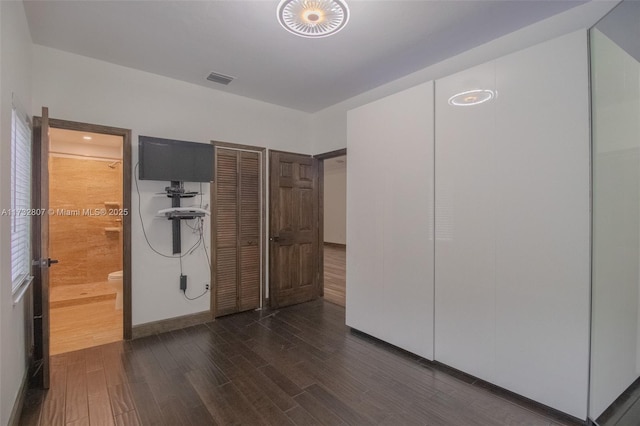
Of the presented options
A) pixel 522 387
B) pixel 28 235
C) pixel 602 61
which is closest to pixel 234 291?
pixel 28 235

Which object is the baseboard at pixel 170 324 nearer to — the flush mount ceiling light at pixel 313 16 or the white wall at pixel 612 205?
the flush mount ceiling light at pixel 313 16

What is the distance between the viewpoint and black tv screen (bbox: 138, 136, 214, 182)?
3107 millimetres

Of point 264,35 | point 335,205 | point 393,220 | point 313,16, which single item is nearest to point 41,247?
point 264,35

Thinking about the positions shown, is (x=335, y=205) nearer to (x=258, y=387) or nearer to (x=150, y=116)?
(x=150, y=116)

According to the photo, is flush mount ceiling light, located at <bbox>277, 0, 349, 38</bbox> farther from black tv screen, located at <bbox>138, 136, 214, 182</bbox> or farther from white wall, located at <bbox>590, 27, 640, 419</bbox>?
black tv screen, located at <bbox>138, 136, 214, 182</bbox>

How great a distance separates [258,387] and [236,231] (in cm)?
206

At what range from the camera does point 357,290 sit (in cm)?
339

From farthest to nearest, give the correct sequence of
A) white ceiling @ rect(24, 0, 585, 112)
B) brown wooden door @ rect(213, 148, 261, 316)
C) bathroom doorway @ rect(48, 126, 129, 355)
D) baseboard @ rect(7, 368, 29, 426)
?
1. bathroom doorway @ rect(48, 126, 129, 355)
2. brown wooden door @ rect(213, 148, 261, 316)
3. white ceiling @ rect(24, 0, 585, 112)
4. baseboard @ rect(7, 368, 29, 426)

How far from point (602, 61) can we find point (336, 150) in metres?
2.81

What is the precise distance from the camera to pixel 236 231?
3957mm

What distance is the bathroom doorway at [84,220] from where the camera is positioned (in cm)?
452

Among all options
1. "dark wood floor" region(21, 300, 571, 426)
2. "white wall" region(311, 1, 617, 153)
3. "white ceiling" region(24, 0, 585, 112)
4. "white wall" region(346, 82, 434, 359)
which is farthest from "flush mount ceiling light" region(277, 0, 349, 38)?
"dark wood floor" region(21, 300, 571, 426)

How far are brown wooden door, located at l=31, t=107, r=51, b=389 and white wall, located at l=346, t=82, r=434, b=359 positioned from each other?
2704 millimetres

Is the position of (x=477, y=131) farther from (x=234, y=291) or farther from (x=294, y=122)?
(x=234, y=291)
